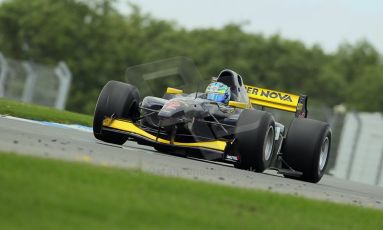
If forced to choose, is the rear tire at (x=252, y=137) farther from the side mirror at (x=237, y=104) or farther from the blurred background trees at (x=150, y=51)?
the blurred background trees at (x=150, y=51)

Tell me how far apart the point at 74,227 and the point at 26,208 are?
503 millimetres

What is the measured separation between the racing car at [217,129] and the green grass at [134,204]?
3.55 meters

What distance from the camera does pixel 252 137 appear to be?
1284 cm

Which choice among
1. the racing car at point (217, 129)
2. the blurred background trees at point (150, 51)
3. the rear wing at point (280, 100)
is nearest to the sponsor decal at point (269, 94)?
the rear wing at point (280, 100)

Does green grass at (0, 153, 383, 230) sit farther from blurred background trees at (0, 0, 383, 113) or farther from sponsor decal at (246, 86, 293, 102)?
blurred background trees at (0, 0, 383, 113)

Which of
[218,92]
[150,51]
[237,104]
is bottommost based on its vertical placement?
[237,104]

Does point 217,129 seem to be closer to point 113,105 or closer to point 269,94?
point 113,105

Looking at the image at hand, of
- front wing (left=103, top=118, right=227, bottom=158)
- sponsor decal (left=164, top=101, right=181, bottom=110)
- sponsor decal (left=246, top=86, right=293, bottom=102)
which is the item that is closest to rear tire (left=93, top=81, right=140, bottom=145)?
front wing (left=103, top=118, right=227, bottom=158)

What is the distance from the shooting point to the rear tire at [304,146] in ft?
45.3

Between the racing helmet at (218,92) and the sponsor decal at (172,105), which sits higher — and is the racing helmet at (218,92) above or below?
above

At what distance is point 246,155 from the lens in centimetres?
1291

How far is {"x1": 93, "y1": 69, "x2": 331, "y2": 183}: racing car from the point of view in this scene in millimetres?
13016

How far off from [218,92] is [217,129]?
82 centimetres

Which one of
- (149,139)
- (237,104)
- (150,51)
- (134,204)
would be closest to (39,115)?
(149,139)
